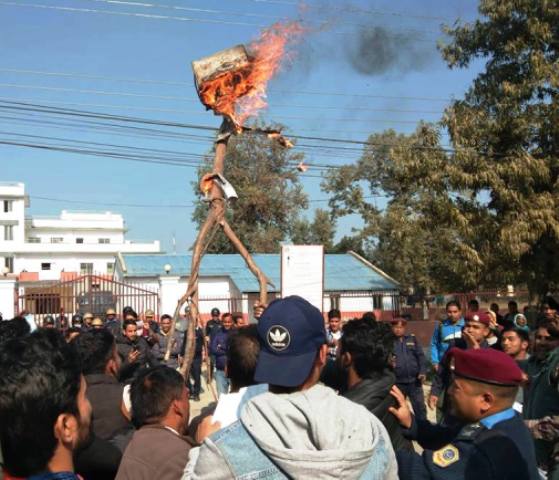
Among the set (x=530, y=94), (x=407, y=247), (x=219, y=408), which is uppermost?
(x=530, y=94)

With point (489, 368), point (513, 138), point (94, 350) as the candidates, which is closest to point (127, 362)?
point (94, 350)

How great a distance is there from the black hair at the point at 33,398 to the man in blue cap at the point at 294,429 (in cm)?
40

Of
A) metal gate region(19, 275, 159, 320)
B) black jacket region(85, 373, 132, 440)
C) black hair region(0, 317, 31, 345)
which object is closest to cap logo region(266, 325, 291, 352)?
black jacket region(85, 373, 132, 440)

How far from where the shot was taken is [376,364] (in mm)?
3309

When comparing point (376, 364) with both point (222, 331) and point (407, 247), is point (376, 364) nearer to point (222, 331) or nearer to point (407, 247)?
point (222, 331)

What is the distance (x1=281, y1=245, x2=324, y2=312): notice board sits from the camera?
11945mm

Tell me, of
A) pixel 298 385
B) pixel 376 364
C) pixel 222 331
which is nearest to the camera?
pixel 298 385

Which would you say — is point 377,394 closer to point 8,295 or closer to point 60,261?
point 8,295

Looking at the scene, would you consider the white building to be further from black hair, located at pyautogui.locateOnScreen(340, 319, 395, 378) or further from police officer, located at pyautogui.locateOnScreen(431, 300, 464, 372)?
black hair, located at pyautogui.locateOnScreen(340, 319, 395, 378)

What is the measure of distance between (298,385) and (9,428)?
0.77 m

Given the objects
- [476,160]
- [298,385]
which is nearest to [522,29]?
[476,160]

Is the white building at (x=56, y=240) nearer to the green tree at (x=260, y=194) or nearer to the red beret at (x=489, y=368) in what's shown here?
the green tree at (x=260, y=194)

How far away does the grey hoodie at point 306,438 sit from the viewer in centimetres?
169

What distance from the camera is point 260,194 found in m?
38.7
